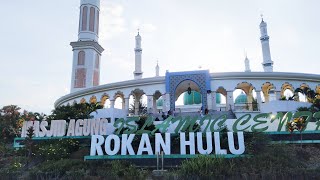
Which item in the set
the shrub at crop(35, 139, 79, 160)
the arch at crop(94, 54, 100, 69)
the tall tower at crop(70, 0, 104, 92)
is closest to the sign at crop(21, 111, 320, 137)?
the shrub at crop(35, 139, 79, 160)

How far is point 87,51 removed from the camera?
4084 centimetres

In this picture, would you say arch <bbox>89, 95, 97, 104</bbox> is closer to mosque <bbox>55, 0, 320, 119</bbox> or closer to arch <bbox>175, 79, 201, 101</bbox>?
mosque <bbox>55, 0, 320, 119</bbox>

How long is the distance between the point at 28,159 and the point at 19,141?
3.53 meters

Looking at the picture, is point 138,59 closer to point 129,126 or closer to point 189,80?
point 189,80

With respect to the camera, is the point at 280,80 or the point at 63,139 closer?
the point at 63,139

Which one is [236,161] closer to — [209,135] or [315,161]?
[209,135]

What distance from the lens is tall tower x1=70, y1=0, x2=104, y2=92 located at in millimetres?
40000

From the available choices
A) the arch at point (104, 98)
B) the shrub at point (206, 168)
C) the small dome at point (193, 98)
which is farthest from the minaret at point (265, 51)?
the shrub at point (206, 168)

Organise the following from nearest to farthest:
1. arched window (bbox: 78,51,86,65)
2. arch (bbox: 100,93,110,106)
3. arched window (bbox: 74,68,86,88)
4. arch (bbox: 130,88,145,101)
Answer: arch (bbox: 100,93,110,106)
arch (bbox: 130,88,145,101)
arched window (bbox: 74,68,86,88)
arched window (bbox: 78,51,86,65)

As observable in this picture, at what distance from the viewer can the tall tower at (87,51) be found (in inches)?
1575

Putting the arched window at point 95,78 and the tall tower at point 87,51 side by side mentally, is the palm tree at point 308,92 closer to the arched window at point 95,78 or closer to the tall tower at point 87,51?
the tall tower at point 87,51

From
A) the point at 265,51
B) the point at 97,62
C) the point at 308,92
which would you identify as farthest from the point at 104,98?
the point at 265,51

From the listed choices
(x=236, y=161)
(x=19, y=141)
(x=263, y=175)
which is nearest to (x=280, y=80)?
(x=236, y=161)

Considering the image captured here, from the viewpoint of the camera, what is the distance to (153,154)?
55.6 ft
